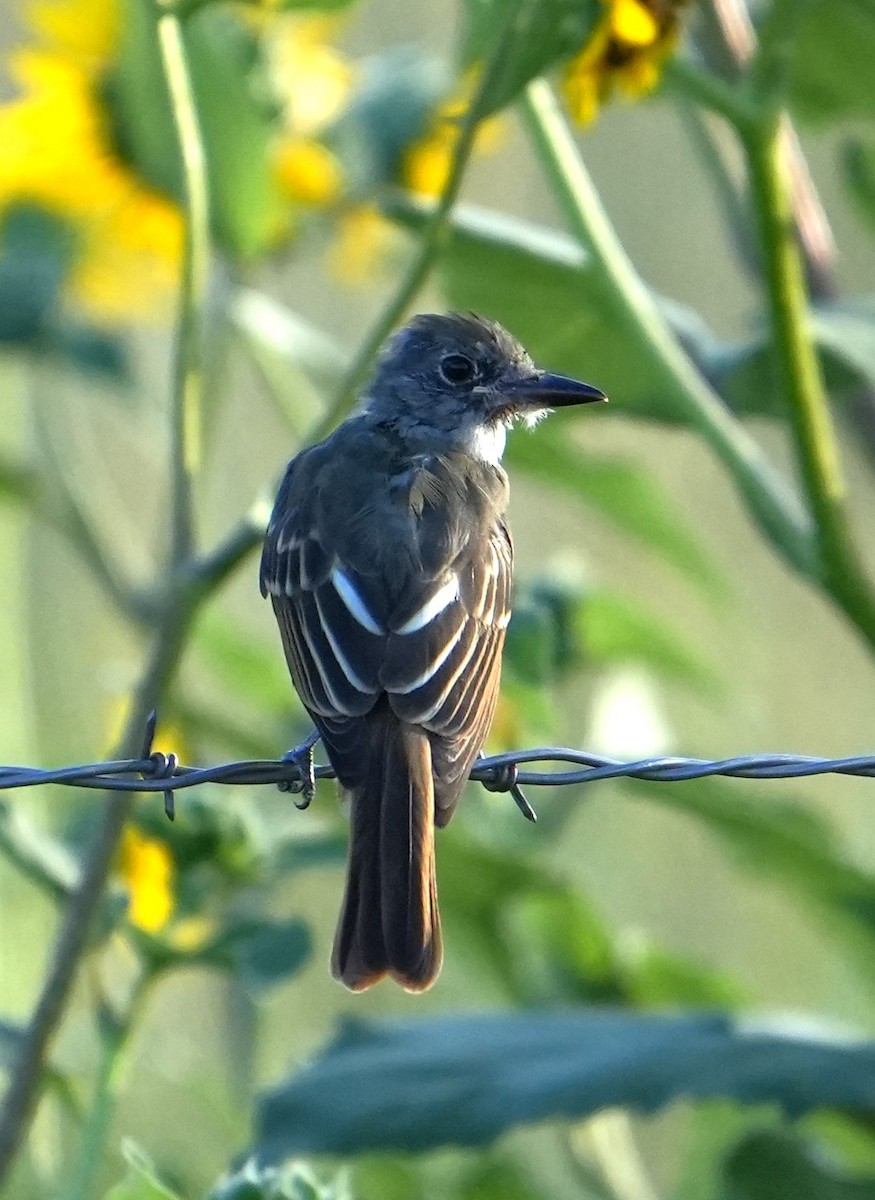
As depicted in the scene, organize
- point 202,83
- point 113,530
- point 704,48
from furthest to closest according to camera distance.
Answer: point 113,530 < point 704,48 < point 202,83

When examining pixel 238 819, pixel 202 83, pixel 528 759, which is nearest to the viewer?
pixel 528 759

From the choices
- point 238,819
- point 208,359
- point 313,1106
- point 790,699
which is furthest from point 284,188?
point 790,699

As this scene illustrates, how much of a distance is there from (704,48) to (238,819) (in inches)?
79.2

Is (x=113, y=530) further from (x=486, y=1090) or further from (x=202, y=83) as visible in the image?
Answer: (x=486, y=1090)

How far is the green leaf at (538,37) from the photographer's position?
3.54m

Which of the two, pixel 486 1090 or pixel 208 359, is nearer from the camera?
pixel 486 1090

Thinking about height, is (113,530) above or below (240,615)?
below

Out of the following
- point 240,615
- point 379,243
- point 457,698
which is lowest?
point 457,698

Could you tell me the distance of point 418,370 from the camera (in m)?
4.91

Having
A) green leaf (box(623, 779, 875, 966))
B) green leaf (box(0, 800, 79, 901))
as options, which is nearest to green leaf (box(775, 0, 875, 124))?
green leaf (box(623, 779, 875, 966))

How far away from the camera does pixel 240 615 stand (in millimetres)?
8031

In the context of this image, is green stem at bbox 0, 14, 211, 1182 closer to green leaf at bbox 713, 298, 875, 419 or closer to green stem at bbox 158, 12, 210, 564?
green stem at bbox 158, 12, 210, 564

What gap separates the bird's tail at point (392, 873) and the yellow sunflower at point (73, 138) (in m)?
1.93

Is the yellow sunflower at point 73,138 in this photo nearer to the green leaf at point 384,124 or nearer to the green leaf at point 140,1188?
the green leaf at point 384,124
